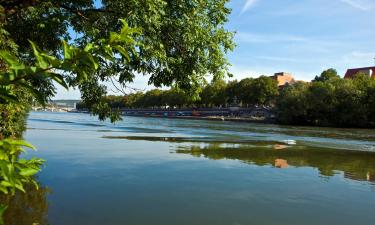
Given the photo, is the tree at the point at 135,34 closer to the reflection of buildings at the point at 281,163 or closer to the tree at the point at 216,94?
the reflection of buildings at the point at 281,163

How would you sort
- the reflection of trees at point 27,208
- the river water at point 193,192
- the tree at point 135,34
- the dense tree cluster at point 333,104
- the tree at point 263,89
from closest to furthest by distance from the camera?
the tree at point 135,34 < the reflection of trees at point 27,208 < the river water at point 193,192 < the dense tree cluster at point 333,104 < the tree at point 263,89

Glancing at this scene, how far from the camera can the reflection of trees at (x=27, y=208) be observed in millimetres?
9680

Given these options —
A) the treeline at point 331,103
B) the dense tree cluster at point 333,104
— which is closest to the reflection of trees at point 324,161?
the treeline at point 331,103

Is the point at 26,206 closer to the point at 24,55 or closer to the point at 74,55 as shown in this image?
the point at 24,55

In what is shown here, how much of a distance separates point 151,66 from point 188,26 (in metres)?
1.12

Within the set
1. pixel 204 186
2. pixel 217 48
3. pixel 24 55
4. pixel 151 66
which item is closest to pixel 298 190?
pixel 204 186

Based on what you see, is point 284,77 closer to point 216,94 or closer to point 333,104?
point 216,94

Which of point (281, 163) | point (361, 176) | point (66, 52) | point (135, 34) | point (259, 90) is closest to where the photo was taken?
point (66, 52)

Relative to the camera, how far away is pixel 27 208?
10664 millimetres

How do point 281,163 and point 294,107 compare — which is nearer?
point 281,163

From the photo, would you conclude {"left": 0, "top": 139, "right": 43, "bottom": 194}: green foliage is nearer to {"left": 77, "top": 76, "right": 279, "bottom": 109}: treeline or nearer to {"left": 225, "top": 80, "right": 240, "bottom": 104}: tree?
{"left": 77, "top": 76, "right": 279, "bottom": 109}: treeline

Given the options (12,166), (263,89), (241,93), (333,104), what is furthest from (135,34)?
(241,93)

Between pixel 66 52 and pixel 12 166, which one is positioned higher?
pixel 66 52

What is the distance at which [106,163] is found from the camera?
18812 mm
